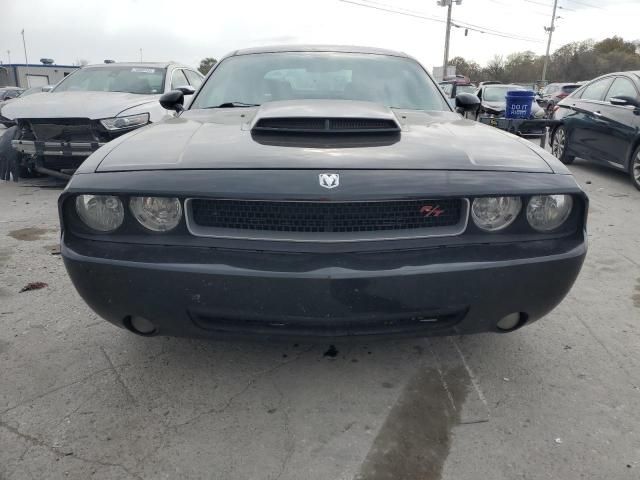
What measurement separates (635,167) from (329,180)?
246 inches

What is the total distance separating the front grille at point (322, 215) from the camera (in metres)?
1.86

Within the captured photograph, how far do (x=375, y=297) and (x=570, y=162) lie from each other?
8.13 m

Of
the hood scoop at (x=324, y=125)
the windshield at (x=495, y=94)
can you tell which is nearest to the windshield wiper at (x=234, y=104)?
the hood scoop at (x=324, y=125)

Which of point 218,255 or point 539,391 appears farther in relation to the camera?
point 539,391

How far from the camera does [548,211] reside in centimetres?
202

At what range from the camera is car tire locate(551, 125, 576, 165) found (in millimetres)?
8297

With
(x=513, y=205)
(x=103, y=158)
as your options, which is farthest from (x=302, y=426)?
(x=103, y=158)

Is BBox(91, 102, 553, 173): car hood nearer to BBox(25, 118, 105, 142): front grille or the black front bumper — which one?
the black front bumper

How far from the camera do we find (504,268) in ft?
6.20

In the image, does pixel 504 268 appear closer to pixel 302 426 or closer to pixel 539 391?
pixel 539 391

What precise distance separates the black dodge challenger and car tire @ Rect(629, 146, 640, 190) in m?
5.38

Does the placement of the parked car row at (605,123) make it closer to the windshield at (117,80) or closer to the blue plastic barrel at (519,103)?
the blue plastic barrel at (519,103)

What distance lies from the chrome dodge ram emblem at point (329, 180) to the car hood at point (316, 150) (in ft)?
0.13

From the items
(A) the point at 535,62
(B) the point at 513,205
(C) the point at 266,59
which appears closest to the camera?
(B) the point at 513,205
